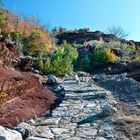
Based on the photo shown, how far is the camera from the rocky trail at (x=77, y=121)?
6.45m

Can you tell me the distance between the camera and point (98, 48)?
69.2 feet

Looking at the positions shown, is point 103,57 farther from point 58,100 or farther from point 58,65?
point 58,100

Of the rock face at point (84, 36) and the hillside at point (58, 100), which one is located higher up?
the rock face at point (84, 36)

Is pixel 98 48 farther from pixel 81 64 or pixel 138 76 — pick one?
pixel 138 76

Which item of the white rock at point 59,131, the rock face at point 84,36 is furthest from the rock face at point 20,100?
the rock face at point 84,36

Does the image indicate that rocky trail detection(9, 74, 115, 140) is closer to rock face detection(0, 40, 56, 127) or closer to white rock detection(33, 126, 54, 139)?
white rock detection(33, 126, 54, 139)

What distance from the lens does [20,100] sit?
8555 mm

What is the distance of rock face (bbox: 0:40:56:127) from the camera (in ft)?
24.1

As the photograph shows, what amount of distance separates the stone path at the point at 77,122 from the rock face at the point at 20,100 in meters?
0.28

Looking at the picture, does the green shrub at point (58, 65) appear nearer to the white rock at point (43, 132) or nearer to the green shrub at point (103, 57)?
the green shrub at point (103, 57)

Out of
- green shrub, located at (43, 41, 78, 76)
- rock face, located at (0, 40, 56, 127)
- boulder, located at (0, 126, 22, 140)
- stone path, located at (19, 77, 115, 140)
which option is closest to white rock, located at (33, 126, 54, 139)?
stone path, located at (19, 77, 115, 140)

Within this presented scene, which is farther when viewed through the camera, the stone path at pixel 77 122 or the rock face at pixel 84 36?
the rock face at pixel 84 36

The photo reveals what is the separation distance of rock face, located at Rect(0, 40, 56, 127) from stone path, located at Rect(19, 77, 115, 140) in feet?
0.93

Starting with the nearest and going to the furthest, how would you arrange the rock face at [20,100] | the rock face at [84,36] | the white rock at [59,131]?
the white rock at [59,131] → the rock face at [20,100] → the rock face at [84,36]
